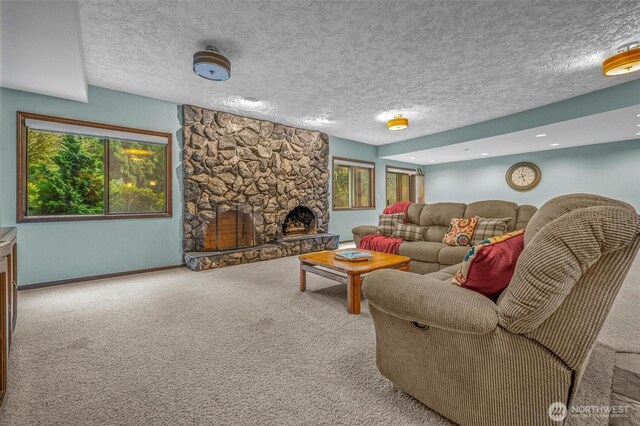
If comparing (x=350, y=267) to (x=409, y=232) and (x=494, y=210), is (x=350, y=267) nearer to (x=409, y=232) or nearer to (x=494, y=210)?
(x=409, y=232)

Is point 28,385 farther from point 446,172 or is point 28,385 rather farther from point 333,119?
point 446,172

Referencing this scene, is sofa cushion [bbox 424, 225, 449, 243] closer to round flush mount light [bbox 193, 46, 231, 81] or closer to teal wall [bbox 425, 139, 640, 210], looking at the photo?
round flush mount light [bbox 193, 46, 231, 81]

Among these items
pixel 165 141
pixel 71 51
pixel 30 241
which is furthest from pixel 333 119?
pixel 30 241

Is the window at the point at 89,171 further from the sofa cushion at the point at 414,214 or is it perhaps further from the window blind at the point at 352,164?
the sofa cushion at the point at 414,214

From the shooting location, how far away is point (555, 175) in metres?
6.77

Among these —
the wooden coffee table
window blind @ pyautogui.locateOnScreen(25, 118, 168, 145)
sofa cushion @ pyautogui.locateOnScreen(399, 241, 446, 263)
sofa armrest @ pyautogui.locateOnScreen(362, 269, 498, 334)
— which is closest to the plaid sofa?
sofa cushion @ pyautogui.locateOnScreen(399, 241, 446, 263)

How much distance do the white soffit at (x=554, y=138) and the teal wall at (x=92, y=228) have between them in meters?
5.32

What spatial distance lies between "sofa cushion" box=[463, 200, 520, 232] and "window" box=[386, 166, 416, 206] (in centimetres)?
408

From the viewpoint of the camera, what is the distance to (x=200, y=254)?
14.4ft

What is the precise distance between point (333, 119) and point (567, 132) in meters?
4.04

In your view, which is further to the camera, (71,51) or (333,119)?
(333,119)

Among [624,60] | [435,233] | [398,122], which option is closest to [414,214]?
[435,233]

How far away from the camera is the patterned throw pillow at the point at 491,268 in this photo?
1.31 meters

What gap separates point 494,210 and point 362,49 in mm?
2607
